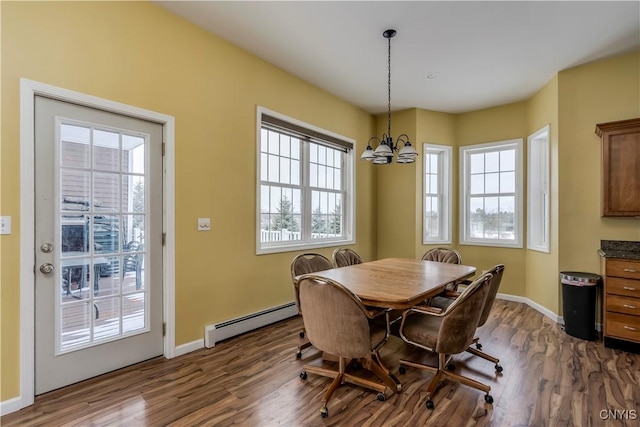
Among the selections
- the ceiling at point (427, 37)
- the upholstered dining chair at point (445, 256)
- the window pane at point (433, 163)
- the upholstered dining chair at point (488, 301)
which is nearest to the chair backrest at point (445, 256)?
the upholstered dining chair at point (445, 256)

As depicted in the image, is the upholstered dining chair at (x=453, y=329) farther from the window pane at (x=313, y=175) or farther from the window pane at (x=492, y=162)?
the window pane at (x=492, y=162)

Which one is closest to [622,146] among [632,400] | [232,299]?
[632,400]

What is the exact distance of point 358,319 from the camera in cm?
195

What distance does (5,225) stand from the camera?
197 centimetres

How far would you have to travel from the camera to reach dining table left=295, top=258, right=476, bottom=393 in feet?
6.82

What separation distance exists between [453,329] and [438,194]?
12.0ft

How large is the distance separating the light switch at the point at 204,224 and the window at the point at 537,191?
4.30 metres

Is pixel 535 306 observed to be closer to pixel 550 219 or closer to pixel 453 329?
pixel 550 219

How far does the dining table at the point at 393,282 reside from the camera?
208 centimetres

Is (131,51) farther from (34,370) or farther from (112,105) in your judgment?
(34,370)

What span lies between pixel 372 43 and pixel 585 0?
175cm

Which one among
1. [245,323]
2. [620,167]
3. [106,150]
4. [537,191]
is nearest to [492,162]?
[537,191]

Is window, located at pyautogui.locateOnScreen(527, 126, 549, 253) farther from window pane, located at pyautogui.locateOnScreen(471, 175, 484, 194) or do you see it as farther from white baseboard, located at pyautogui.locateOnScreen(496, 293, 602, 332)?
white baseboard, located at pyautogui.locateOnScreen(496, 293, 602, 332)

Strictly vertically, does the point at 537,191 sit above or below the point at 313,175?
below
